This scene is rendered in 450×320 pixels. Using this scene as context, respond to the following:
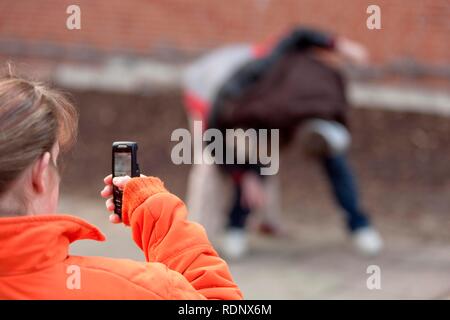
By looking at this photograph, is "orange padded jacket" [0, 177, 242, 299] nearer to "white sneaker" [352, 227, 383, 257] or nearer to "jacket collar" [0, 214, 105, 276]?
"jacket collar" [0, 214, 105, 276]

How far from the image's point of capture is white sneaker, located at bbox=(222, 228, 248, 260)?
21.5ft

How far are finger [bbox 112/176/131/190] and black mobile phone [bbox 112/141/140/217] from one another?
2 cm

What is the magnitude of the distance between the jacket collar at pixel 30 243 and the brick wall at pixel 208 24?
6709mm

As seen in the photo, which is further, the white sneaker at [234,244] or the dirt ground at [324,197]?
the white sneaker at [234,244]

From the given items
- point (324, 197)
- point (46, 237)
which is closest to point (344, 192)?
point (324, 197)

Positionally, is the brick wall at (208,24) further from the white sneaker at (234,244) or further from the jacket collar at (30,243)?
the jacket collar at (30,243)

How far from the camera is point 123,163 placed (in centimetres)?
239

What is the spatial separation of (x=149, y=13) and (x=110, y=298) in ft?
26.1

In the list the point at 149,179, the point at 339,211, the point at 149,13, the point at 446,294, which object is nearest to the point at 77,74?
the point at 149,13

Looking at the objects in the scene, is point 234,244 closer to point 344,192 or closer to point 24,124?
point 344,192

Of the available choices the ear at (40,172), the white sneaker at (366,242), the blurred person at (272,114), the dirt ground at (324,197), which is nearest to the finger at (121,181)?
the ear at (40,172)

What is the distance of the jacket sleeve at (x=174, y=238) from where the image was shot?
7.25ft

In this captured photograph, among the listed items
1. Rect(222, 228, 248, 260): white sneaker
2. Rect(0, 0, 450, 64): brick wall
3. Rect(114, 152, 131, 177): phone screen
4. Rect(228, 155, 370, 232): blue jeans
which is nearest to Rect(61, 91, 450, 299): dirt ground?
Rect(222, 228, 248, 260): white sneaker

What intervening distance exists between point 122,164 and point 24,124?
0.43 m
